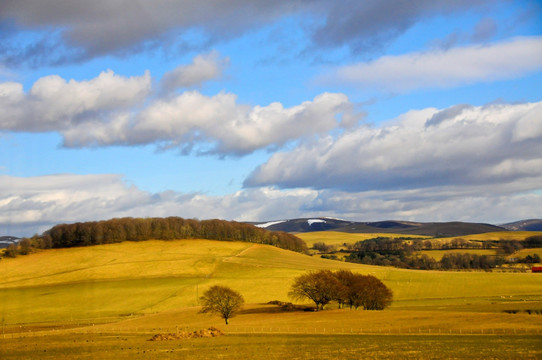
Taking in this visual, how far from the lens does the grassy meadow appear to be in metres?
49.2

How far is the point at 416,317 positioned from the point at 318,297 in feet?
90.9

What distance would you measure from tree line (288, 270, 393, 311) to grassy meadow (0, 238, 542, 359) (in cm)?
403

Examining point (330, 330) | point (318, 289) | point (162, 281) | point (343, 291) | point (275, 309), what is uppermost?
point (162, 281)

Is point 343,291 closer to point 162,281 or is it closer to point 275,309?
point 275,309

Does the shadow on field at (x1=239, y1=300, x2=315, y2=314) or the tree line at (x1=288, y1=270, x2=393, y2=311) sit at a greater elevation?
the tree line at (x1=288, y1=270, x2=393, y2=311)

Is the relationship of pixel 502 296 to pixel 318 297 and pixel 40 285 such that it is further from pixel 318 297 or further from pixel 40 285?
pixel 40 285

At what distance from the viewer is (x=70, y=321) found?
302ft

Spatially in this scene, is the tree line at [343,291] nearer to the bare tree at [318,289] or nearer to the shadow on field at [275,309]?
the bare tree at [318,289]

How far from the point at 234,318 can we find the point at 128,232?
100 meters

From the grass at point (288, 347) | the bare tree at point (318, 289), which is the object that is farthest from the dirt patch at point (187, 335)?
the bare tree at point (318, 289)

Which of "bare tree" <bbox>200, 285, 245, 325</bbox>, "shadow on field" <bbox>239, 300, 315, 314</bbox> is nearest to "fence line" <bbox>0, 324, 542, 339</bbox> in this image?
"bare tree" <bbox>200, 285, 245, 325</bbox>

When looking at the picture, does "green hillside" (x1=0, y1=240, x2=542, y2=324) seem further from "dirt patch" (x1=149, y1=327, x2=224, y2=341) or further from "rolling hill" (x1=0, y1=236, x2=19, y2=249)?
"dirt patch" (x1=149, y1=327, x2=224, y2=341)

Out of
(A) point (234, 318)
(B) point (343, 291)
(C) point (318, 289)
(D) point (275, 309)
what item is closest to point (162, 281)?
(D) point (275, 309)

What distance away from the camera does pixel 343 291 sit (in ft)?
321
